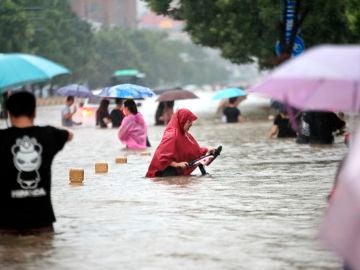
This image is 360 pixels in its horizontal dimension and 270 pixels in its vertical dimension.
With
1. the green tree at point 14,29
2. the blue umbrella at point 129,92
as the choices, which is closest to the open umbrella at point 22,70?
the blue umbrella at point 129,92

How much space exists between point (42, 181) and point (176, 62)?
181m

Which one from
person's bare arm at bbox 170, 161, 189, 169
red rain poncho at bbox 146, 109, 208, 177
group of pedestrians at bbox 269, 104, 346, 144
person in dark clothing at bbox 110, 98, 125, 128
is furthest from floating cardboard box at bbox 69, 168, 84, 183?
person in dark clothing at bbox 110, 98, 125, 128

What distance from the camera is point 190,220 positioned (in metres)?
11.7

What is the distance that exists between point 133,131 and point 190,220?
14.2m

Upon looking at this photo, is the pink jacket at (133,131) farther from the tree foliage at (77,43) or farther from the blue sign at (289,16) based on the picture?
the tree foliage at (77,43)

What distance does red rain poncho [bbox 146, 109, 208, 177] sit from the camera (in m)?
17.1

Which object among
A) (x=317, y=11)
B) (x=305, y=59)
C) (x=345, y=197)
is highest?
(x=317, y=11)

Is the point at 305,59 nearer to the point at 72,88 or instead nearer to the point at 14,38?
the point at 72,88

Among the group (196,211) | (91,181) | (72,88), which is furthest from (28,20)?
(196,211)

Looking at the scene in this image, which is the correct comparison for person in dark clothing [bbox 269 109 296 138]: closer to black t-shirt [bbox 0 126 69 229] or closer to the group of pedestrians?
the group of pedestrians

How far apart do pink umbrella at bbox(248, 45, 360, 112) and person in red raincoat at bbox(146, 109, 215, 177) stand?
9629 mm

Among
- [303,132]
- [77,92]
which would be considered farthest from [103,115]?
[303,132]

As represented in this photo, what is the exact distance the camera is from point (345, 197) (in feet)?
17.7

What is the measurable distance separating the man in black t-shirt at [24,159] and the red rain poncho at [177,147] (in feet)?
22.8
